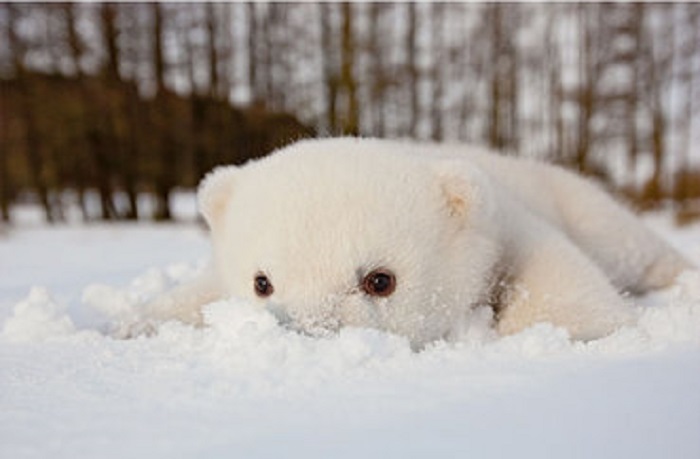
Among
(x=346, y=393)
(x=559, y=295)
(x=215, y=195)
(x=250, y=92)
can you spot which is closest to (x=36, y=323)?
(x=215, y=195)

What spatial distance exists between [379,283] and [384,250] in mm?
110

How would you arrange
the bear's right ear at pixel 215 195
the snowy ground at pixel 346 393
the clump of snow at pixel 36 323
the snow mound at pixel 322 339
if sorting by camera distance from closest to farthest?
the snowy ground at pixel 346 393 < the snow mound at pixel 322 339 < the clump of snow at pixel 36 323 < the bear's right ear at pixel 215 195

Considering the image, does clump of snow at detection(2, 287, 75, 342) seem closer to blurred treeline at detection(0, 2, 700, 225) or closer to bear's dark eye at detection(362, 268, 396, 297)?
bear's dark eye at detection(362, 268, 396, 297)

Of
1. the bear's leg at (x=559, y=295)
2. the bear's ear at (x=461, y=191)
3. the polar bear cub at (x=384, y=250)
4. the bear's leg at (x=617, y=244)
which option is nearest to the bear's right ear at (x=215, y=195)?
the polar bear cub at (x=384, y=250)

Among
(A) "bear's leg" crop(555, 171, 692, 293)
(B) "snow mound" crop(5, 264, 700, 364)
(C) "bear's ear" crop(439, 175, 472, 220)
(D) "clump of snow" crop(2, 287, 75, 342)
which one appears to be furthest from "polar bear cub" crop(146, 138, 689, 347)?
(A) "bear's leg" crop(555, 171, 692, 293)

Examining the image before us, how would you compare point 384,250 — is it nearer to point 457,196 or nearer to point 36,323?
point 457,196

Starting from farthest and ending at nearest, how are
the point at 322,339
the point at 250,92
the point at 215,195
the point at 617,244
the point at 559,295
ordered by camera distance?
the point at 250,92 < the point at 617,244 < the point at 215,195 < the point at 559,295 < the point at 322,339

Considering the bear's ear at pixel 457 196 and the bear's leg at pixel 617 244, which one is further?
the bear's leg at pixel 617 244

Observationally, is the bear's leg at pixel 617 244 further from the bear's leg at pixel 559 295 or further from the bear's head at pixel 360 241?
the bear's head at pixel 360 241

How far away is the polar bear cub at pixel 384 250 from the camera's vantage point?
237 cm

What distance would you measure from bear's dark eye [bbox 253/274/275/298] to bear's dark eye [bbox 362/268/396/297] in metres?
0.31

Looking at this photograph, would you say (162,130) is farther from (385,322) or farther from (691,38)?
(385,322)

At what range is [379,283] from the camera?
95.4 inches

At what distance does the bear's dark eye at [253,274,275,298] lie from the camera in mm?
2453
